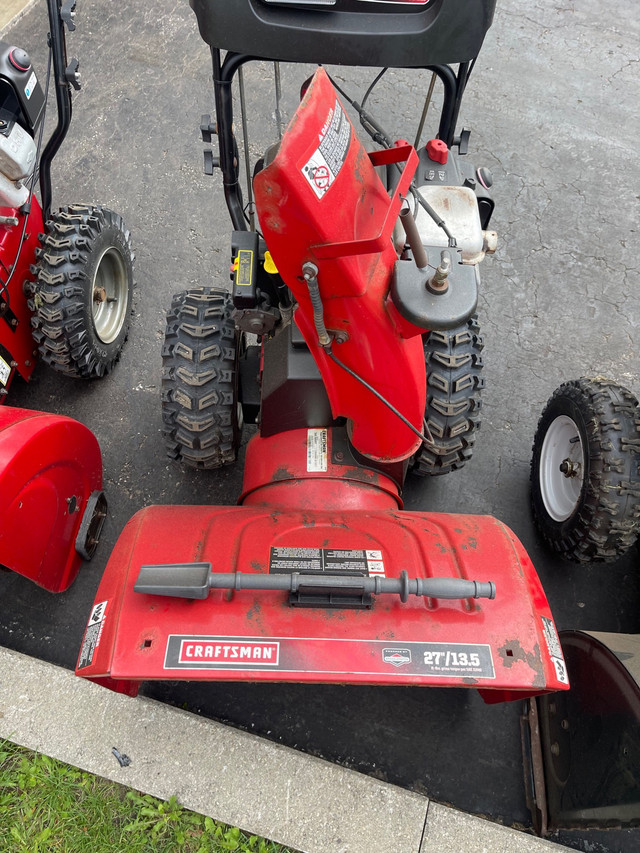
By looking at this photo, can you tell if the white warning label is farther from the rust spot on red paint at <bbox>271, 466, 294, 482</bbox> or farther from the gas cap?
the gas cap

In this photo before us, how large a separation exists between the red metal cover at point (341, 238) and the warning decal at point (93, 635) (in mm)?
939

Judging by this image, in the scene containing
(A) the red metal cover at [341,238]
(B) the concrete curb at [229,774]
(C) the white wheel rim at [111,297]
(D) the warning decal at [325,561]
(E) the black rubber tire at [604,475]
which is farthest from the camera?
(C) the white wheel rim at [111,297]

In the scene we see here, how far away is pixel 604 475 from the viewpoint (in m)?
2.36

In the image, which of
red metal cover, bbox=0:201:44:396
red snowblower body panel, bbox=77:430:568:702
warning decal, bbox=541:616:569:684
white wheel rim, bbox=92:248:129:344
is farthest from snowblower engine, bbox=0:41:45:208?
warning decal, bbox=541:616:569:684

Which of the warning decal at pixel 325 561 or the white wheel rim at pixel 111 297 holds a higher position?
Result: the warning decal at pixel 325 561

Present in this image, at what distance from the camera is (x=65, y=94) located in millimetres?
2805

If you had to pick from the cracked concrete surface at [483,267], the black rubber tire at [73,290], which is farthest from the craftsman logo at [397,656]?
the black rubber tire at [73,290]

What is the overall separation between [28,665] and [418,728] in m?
1.58

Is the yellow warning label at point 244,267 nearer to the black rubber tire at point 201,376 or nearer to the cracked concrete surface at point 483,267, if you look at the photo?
the black rubber tire at point 201,376

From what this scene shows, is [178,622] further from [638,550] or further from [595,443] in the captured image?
[638,550]

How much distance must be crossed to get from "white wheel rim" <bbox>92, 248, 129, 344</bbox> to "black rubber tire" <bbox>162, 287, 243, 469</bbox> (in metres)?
0.84

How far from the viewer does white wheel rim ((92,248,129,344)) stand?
3197 millimetres

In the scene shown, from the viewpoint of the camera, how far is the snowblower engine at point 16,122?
102 inches

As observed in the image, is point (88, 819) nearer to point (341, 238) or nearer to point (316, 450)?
point (316, 450)
